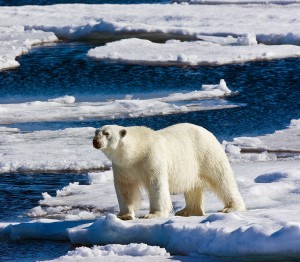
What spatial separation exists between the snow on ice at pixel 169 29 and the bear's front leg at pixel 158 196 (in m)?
9.92

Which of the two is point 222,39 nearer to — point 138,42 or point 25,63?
point 138,42

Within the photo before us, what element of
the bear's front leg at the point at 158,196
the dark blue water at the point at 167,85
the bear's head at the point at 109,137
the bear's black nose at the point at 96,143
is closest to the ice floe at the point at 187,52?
the dark blue water at the point at 167,85

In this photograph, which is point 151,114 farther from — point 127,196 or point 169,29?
point 169,29

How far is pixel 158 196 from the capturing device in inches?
242

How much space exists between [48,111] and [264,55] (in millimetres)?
5212

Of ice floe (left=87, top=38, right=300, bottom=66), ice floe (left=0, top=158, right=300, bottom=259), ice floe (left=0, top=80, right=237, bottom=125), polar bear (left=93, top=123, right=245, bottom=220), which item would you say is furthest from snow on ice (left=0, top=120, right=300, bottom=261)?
ice floe (left=87, top=38, right=300, bottom=66)

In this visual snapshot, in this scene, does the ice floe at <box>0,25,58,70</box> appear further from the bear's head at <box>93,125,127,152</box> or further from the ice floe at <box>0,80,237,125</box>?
the bear's head at <box>93,125,127,152</box>

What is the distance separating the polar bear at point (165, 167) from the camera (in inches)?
241

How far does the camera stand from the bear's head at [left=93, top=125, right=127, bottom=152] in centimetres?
594

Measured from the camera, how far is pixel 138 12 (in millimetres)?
21844

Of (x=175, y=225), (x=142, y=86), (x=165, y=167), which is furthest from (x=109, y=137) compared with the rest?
(x=142, y=86)

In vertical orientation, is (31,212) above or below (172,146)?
below

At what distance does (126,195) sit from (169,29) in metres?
13.3

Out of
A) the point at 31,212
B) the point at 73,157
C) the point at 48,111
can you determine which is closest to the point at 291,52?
the point at 48,111
